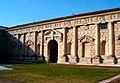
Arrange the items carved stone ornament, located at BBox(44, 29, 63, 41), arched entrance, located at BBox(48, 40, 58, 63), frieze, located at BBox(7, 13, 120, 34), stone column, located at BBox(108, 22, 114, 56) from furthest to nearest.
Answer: arched entrance, located at BBox(48, 40, 58, 63) → carved stone ornament, located at BBox(44, 29, 63, 41) → frieze, located at BBox(7, 13, 120, 34) → stone column, located at BBox(108, 22, 114, 56)

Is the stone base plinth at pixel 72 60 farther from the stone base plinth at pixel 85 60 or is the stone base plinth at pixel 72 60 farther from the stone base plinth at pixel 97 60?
the stone base plinth at pixel 97 60

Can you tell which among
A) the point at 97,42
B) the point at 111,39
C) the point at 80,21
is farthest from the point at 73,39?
the point at 111,39

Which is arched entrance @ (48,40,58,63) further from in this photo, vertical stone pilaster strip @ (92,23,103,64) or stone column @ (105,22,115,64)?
stone column @ (105,22,115,64)

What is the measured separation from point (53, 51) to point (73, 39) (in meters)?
5.72

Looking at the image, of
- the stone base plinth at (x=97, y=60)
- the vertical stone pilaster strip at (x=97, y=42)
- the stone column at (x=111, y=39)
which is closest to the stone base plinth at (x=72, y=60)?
the stone base plinth at (x=97, y=60)

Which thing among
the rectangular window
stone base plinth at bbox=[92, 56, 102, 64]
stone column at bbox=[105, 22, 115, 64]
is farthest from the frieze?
stone base plinth at bbox=[92, 56, 102, 64]

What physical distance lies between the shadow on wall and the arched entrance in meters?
1.31

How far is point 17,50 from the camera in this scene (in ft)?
120

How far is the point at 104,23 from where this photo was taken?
24406mm

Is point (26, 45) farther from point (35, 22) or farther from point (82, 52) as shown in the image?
point (82, 52)

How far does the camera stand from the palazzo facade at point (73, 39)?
23.6 m

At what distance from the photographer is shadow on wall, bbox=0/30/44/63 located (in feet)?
108

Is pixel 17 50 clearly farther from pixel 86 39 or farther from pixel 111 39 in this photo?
pixel 111 39

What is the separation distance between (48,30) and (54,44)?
2.46 meters
